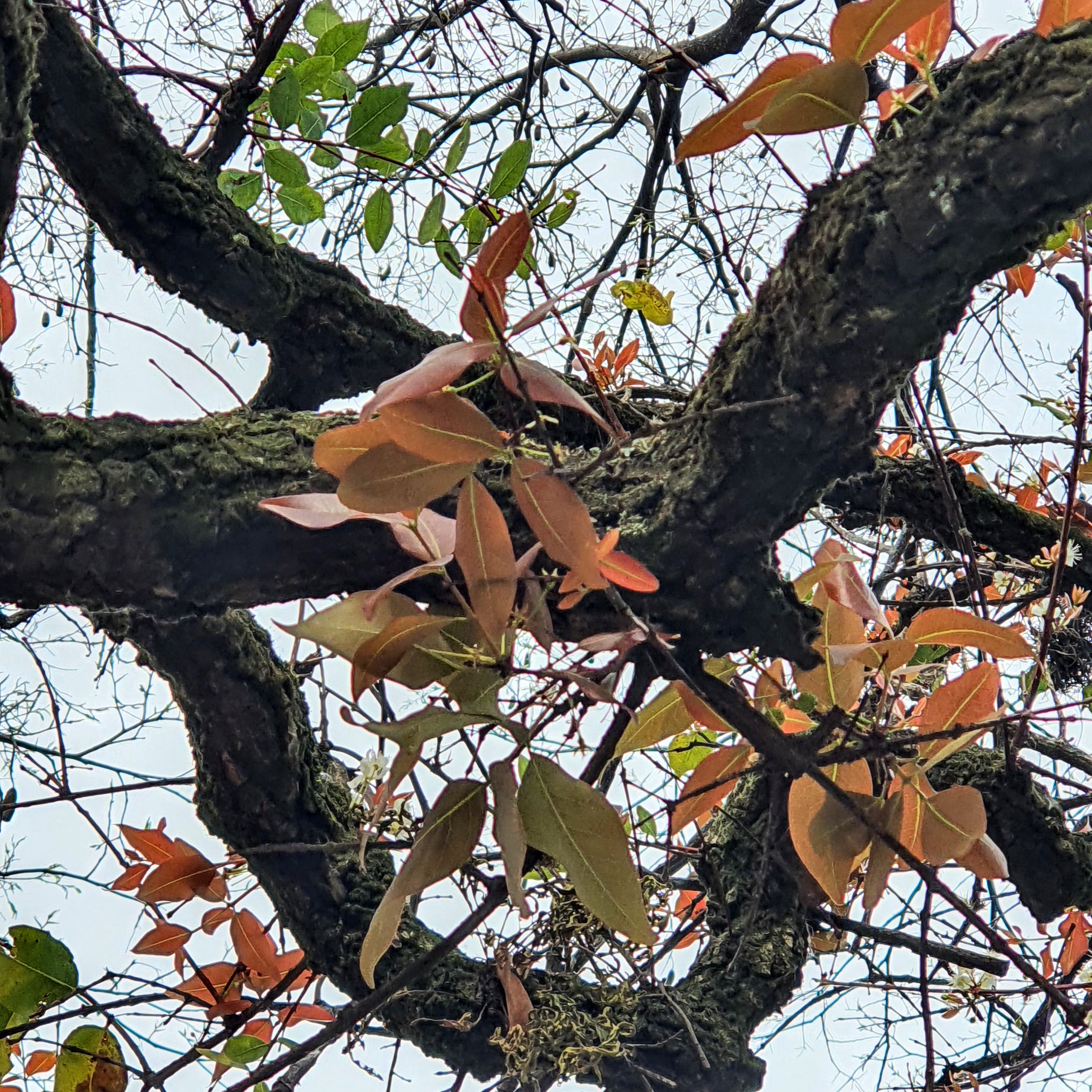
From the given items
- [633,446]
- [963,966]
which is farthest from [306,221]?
[963,966]

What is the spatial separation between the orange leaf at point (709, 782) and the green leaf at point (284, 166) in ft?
2.34

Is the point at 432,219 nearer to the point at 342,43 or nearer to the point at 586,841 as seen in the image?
the point at 342,43

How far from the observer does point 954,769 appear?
122 cm

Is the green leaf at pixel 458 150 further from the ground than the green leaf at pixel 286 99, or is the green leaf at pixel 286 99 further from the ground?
the green leaf at pixel 286 99

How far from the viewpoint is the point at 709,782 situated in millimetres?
779

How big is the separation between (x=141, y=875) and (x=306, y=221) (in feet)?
2.30

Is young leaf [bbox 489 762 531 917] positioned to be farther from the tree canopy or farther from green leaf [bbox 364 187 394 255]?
green leaf [bbox 364 187 394 255]

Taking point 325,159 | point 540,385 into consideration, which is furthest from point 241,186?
point 540,385

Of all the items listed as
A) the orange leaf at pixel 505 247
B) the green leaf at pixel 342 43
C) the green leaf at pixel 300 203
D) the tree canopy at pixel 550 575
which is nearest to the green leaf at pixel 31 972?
the tree canopy at pixel 550 575

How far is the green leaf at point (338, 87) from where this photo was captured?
1.02 metres

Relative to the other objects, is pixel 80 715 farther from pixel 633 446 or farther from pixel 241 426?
pixel 633 446

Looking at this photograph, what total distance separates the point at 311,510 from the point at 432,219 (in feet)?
1.80

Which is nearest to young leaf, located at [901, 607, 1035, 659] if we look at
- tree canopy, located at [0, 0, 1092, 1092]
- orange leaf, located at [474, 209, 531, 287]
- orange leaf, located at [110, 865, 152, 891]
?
tree canopy, located at [0, 0, 1092, 1092]

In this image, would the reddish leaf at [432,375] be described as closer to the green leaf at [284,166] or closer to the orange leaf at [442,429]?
the orange leaf at [442,429]
